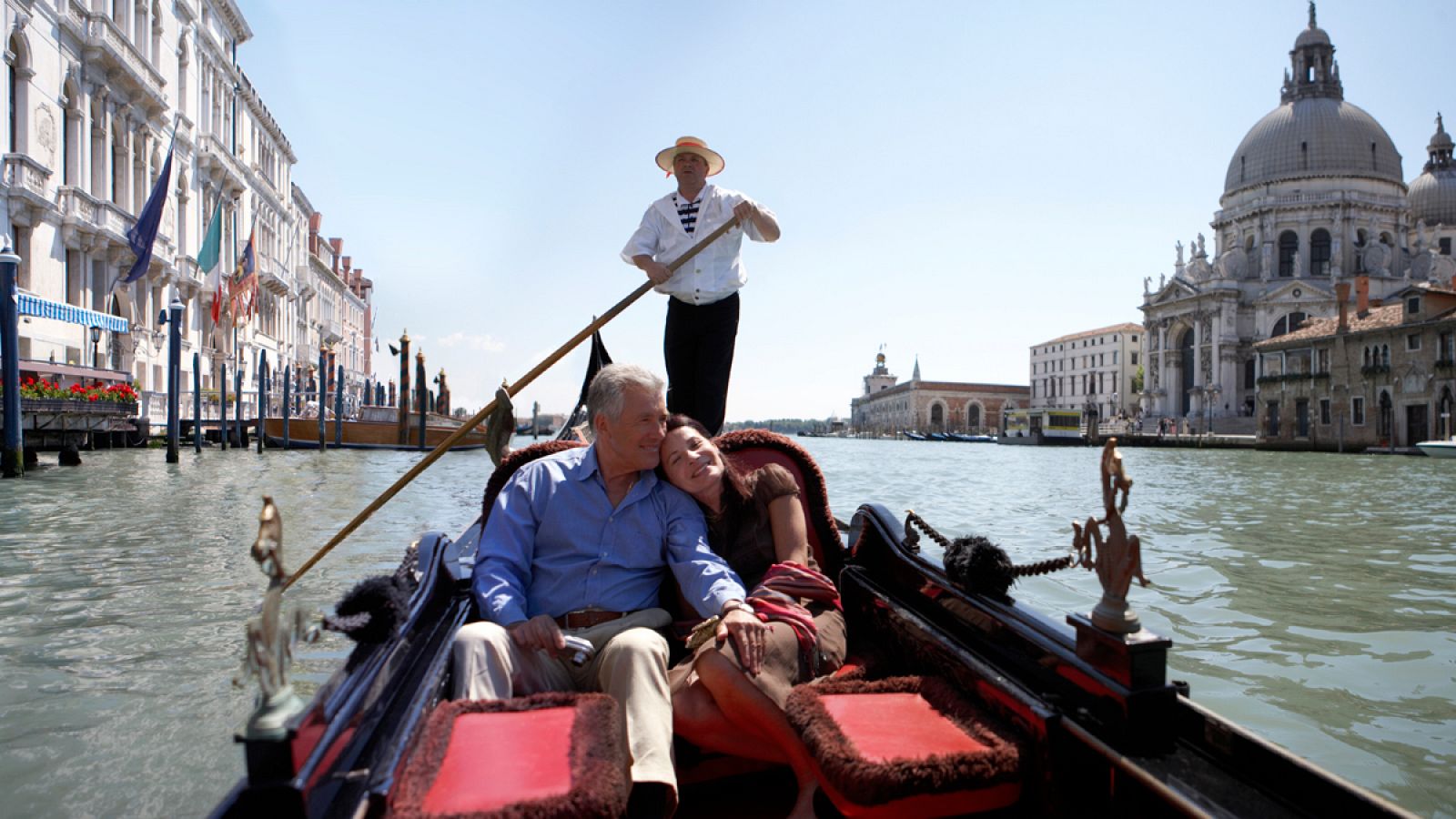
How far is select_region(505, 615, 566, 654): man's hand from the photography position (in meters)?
1.54

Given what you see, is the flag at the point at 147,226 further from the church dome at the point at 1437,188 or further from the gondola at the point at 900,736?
the church dome at the point at 1437,188

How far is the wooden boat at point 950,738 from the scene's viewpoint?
1022 millimetres

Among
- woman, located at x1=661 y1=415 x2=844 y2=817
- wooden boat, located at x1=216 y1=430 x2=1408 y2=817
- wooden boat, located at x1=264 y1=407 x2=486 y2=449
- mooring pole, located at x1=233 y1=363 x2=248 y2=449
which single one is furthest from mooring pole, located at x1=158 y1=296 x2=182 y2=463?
woman, located at x1=661 y1=415 x2=844 y2=817

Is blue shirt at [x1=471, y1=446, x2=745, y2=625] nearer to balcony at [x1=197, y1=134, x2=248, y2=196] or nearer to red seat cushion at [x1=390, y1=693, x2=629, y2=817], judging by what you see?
red seat cushion at [x1=390, y1=693, x2=629, y2=817]

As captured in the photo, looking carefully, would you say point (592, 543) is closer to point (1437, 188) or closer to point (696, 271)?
point (696, 271)

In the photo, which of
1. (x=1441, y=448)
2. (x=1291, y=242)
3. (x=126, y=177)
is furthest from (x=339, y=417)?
(x=1291, y=242)

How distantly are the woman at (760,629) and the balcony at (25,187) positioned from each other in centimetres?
1307

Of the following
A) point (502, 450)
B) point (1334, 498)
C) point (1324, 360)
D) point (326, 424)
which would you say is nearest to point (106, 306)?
point (326, 424)

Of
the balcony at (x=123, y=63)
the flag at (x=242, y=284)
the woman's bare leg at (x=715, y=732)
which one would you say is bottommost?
the woman's bare leg at (x=715, y=732)

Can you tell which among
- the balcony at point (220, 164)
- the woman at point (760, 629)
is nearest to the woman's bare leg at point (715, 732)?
the woman at point (760, 629)

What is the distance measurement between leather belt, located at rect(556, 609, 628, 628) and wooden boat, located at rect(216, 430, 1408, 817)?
0.21 metres

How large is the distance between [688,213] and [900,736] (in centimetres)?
191

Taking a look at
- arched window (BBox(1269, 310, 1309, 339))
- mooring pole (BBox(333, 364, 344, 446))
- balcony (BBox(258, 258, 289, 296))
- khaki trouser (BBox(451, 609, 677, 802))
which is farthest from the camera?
arched window (BBox(1269, 310, 1309, 339))

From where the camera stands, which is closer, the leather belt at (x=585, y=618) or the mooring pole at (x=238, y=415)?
the leather belt at (x=585, y=618)
